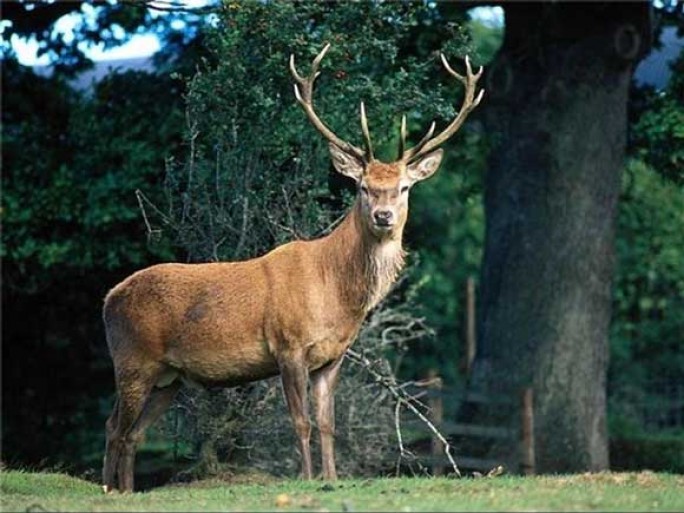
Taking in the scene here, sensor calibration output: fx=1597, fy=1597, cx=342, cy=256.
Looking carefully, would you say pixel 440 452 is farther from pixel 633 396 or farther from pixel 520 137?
pixel 633 396

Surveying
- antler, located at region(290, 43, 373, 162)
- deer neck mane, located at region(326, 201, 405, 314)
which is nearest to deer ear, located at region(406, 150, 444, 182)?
antler, located at region(290, 43, 373, 162)

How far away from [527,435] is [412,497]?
7.44 metres

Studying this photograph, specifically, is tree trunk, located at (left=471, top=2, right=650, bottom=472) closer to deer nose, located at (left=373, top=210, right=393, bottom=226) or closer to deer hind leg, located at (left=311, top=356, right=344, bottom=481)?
deer hind leg, located at (left=311, top=356, right=344, bottom=481)

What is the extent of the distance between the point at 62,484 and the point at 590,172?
297 inches

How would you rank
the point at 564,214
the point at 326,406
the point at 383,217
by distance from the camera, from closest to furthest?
the point at 383,217 → the point at 326,406 → the point at 564,214

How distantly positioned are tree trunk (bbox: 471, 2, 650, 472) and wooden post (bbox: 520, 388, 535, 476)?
39 centimetres

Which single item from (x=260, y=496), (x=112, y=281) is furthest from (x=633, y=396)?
(x=260, y=496)

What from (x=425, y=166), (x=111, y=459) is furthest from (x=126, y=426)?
(x=425, y=166)

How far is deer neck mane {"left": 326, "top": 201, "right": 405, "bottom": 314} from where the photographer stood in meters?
12.0

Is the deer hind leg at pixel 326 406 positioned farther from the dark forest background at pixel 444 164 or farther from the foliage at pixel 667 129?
the foliage at pixel 667 129

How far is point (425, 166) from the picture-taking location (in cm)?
1248

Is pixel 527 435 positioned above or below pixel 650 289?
above

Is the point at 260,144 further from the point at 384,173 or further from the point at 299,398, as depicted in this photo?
the point at 299,398

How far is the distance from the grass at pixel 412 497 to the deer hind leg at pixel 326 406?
780mm
